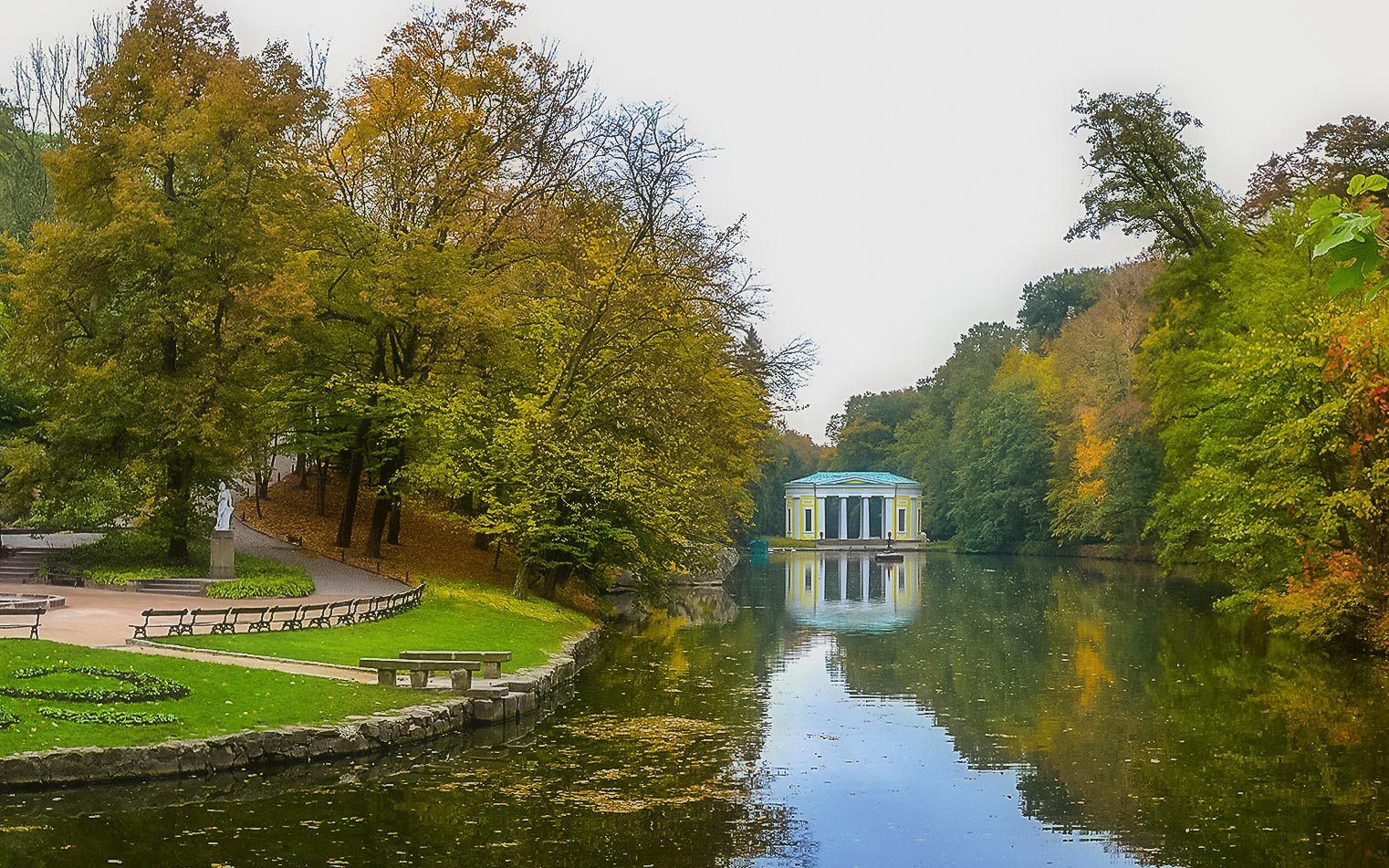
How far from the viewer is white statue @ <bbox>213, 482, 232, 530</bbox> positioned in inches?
1241

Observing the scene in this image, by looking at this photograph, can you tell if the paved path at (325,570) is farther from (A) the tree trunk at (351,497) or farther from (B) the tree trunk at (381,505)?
(A) the tree trunk at (351,497)

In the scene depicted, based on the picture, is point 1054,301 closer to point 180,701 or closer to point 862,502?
point 862,502

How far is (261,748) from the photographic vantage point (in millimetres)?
14602

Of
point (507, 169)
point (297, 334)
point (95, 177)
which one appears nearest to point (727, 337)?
point (507, 169)

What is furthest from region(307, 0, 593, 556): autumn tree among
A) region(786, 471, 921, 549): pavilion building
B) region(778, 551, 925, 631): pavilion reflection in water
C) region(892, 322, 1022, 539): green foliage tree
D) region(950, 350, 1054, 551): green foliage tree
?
region(786, 471, 921, 549): pavilion building

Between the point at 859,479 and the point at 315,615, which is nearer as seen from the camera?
the point at 315,615

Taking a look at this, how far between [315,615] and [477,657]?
6564 millimetres

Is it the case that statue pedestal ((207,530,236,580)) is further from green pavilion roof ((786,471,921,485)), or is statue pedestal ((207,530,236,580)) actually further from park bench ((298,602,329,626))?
green pavilion roof ((786,471,921,485))

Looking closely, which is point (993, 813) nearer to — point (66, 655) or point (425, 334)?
point (66, 655)

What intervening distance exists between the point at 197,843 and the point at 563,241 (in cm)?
2939

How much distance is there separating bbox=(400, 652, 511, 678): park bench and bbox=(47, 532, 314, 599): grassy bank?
34.1 feet

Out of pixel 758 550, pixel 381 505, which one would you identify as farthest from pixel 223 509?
pixel 758 550

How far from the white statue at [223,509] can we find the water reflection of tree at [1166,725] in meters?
15.0

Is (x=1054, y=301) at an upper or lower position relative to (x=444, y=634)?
upper
